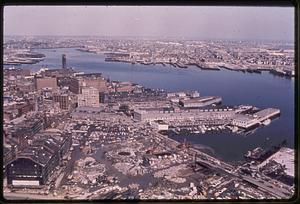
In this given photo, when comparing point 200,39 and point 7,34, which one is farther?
point 200,39

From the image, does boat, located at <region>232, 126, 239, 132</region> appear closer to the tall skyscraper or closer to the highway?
the highway

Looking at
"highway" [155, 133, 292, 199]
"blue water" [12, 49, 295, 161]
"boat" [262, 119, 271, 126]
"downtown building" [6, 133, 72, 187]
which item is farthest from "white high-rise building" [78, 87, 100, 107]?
"boat" [262, 119, 271, 126]

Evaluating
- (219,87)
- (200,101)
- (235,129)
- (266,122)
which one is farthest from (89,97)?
(266,122)

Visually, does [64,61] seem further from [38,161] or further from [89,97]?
[38,161]

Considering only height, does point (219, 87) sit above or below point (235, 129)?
above

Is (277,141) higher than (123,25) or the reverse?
the reverse

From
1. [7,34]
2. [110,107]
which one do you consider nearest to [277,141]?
[110,107]

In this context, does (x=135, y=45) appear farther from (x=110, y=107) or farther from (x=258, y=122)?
(x=258, y=122)
